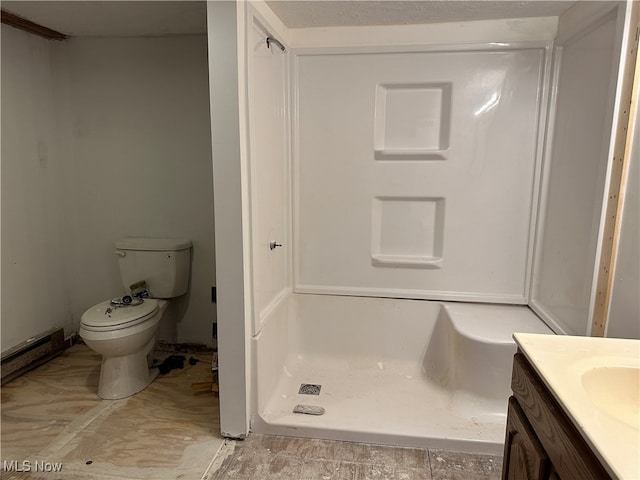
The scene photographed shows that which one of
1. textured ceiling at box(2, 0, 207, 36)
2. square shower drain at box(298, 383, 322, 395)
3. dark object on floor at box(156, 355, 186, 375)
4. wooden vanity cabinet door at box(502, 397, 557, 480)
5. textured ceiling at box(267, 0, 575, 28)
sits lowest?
dark object on floor at box(156, 355, 186, 375)

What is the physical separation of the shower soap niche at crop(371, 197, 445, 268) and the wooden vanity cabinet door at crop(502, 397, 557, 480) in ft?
4.25

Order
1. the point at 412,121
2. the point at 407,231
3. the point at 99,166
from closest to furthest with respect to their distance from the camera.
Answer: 1. the point at 412,121
2. the point at 407,231
3. the point at 99,166

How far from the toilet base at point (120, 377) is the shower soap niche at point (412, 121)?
69.6 inches

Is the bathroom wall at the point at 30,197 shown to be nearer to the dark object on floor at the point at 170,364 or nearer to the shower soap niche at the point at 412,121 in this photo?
the dark object on floor at the point at 170,364

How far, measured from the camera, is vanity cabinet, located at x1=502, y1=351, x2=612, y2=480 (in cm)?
82

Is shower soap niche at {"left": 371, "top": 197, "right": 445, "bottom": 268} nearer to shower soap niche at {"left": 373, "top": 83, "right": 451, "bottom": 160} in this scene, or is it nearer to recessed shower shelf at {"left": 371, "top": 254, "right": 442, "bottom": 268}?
recessed shower shelf at {"left": 371, "top": 254, "right": 442, "bottom": 268}

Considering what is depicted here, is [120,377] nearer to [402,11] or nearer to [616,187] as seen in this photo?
[402,11]

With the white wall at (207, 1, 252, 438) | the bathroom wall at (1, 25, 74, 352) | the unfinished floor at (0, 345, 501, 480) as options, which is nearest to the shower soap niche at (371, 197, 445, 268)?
the white wall at (207, 1, 252, 438)

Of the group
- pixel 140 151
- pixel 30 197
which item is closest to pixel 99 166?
pixel 140 151

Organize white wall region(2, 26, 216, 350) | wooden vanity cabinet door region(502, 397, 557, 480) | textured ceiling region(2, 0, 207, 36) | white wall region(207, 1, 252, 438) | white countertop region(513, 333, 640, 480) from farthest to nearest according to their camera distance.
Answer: white wall region(2, 26, 216, 350) < textured ceiling region(2, 0, 207, 36) < white wall region(207, 1, 252, 438) < wooden vanity cabinet door region(502, 397, 557, 480) < white countertop region(513, 333, 640, 480)

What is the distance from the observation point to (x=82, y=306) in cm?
298

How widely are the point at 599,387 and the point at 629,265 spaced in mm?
756

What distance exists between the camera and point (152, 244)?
8.70 ft

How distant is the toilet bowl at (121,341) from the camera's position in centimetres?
221
